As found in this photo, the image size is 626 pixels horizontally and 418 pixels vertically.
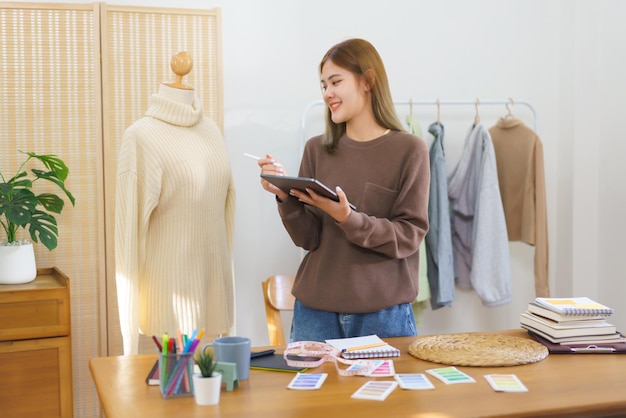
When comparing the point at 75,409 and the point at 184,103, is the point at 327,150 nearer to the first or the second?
the point at 184,103

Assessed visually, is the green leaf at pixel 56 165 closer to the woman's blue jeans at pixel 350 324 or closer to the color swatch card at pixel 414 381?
the woman's blue jeans at pixel 350 324

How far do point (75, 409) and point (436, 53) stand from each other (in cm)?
256

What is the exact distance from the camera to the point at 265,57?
12.6ft

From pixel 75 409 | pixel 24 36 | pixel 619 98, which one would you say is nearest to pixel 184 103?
pixel 24 36

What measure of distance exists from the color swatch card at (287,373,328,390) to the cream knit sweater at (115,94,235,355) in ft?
3.24

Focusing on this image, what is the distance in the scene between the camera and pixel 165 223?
2770mm

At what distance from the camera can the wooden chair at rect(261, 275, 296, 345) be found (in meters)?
3.38

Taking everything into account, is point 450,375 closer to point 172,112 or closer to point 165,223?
point 165,223

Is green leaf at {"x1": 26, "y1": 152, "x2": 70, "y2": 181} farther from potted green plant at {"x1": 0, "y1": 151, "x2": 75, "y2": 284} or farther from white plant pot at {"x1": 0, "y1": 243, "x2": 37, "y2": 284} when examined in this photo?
white plant pot at {"x1": 0, "y1": 243, "x2": 37, "y2": 284}

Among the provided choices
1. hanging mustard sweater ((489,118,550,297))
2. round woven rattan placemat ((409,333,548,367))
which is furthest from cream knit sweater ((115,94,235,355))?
hanging mustard sweater ((489,118,550,297))

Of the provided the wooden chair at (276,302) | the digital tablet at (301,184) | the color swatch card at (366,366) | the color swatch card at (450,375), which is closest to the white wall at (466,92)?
the wooden chair at (276,302)

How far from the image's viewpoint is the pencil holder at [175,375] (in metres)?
1.74

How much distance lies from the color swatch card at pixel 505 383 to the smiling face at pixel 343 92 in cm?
98

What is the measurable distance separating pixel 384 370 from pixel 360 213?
1.62ft
